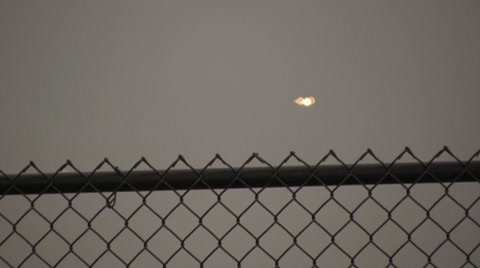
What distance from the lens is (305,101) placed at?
3463mm

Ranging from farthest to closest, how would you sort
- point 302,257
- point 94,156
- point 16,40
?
point 16,40 → point 94,156 → point 302,257

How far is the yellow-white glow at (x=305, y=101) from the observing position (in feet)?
11.3

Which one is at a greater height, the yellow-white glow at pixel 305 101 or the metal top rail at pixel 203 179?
the yellow-white glow at pixel 305 101

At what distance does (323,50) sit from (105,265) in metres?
1.89

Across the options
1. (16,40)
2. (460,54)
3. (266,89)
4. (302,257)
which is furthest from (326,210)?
(16,40)

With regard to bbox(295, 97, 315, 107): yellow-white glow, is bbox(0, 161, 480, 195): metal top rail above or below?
below

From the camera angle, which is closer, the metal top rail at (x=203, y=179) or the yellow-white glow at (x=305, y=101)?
the metal top rail at (x=203, y=179)

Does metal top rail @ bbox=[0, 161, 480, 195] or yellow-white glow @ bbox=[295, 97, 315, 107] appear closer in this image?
metal top rail @ bbox=[0, 161, 480, 195]

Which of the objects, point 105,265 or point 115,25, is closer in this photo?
point 105,265

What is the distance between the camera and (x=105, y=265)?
3.07m

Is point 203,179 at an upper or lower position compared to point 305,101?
lower

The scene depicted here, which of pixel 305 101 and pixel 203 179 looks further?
pixel 305 101

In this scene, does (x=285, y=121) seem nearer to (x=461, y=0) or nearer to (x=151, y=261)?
(x=151, y=261)

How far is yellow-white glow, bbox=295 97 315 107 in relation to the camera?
11.3 ft
